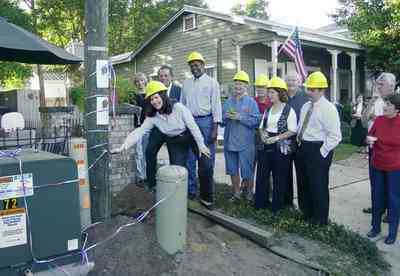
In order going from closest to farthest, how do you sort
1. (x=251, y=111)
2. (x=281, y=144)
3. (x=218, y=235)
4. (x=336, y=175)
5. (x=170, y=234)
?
(x=170, y=234) → (x=218, y=235) → (x=281, y=144) → (x=251, y=111) → (x=336, y=175)

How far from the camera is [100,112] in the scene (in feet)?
13.3

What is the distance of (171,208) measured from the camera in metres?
3.77

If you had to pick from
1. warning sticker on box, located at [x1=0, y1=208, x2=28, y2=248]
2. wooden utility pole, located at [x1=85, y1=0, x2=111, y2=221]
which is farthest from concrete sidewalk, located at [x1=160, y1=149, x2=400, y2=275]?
warning sticker on box, located at [x1=0, y1=208, x2=28, y2=248]

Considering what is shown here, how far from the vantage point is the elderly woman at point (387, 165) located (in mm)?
4488

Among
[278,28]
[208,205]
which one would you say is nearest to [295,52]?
[278,28]

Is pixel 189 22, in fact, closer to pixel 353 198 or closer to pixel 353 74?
pixel 353 74

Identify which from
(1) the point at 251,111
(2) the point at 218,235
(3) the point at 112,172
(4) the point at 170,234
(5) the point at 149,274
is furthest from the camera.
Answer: (3) the point at 112,172

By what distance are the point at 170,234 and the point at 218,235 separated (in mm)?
862

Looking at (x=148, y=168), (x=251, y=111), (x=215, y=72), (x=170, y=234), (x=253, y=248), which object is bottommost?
(x=253, y=248)

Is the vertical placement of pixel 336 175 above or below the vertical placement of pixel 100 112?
below

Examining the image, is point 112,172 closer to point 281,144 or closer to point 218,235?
point 218,235

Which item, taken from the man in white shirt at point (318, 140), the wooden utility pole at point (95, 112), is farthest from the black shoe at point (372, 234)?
the wooden utility pole at point (95, 112)

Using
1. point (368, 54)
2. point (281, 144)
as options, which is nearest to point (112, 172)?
point (281, 144)

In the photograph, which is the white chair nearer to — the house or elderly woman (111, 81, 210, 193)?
elderly woman (111, 81, 210, 193)
